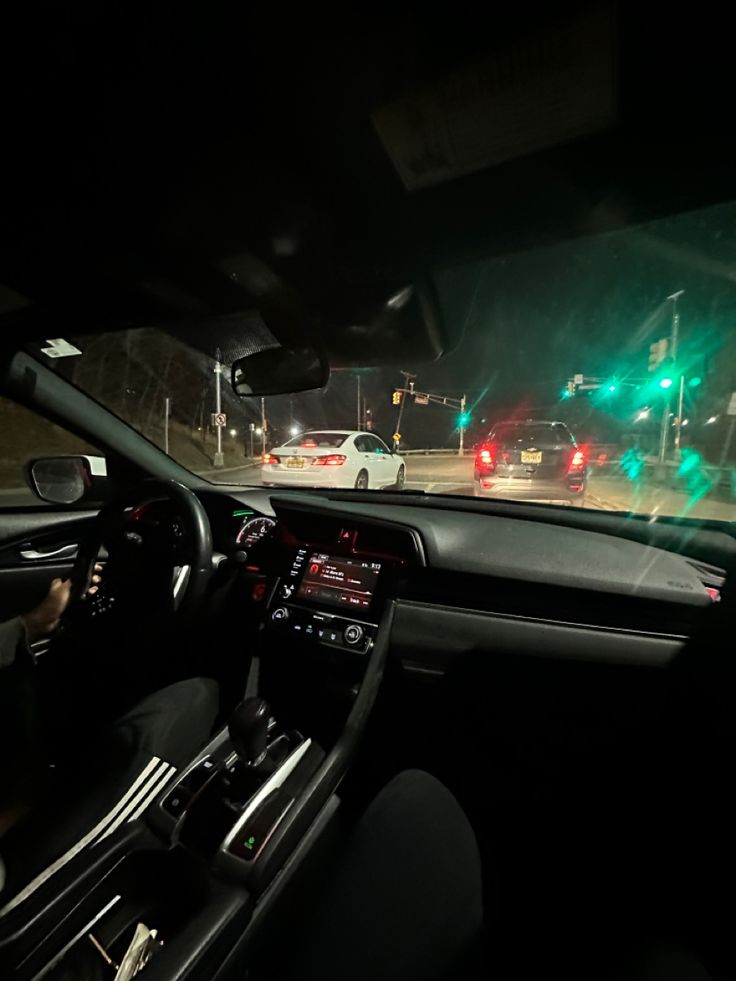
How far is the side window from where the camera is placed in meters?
2.93

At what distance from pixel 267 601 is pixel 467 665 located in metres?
0.96

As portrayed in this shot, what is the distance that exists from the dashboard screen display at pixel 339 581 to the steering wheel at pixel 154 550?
0.45 m

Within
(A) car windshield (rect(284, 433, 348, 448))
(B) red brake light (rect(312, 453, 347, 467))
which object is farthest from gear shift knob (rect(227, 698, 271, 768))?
(B) red brake light (rect(312, 453, 347, 467))

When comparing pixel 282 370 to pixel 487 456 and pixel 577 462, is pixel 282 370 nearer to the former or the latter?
pixel 487 456

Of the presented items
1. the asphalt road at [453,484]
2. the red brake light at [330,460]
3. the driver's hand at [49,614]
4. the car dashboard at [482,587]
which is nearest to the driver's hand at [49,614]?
the driver's hand at [49,614]

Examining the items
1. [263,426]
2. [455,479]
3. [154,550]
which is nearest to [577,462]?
[455,479]

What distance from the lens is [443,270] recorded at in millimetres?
2703

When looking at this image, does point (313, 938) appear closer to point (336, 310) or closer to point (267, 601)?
point (267, 601)

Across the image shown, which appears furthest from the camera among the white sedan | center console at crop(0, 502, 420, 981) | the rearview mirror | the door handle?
the white sedan

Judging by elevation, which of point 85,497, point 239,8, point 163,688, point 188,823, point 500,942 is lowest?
point 500,942

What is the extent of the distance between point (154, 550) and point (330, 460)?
3235 mm

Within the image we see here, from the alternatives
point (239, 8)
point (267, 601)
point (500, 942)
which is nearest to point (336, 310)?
point (239, 8)

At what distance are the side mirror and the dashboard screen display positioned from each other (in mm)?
1618

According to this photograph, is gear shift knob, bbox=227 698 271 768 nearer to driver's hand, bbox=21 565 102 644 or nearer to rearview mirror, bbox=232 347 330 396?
driver's hand, bbox=21 565 102 644
